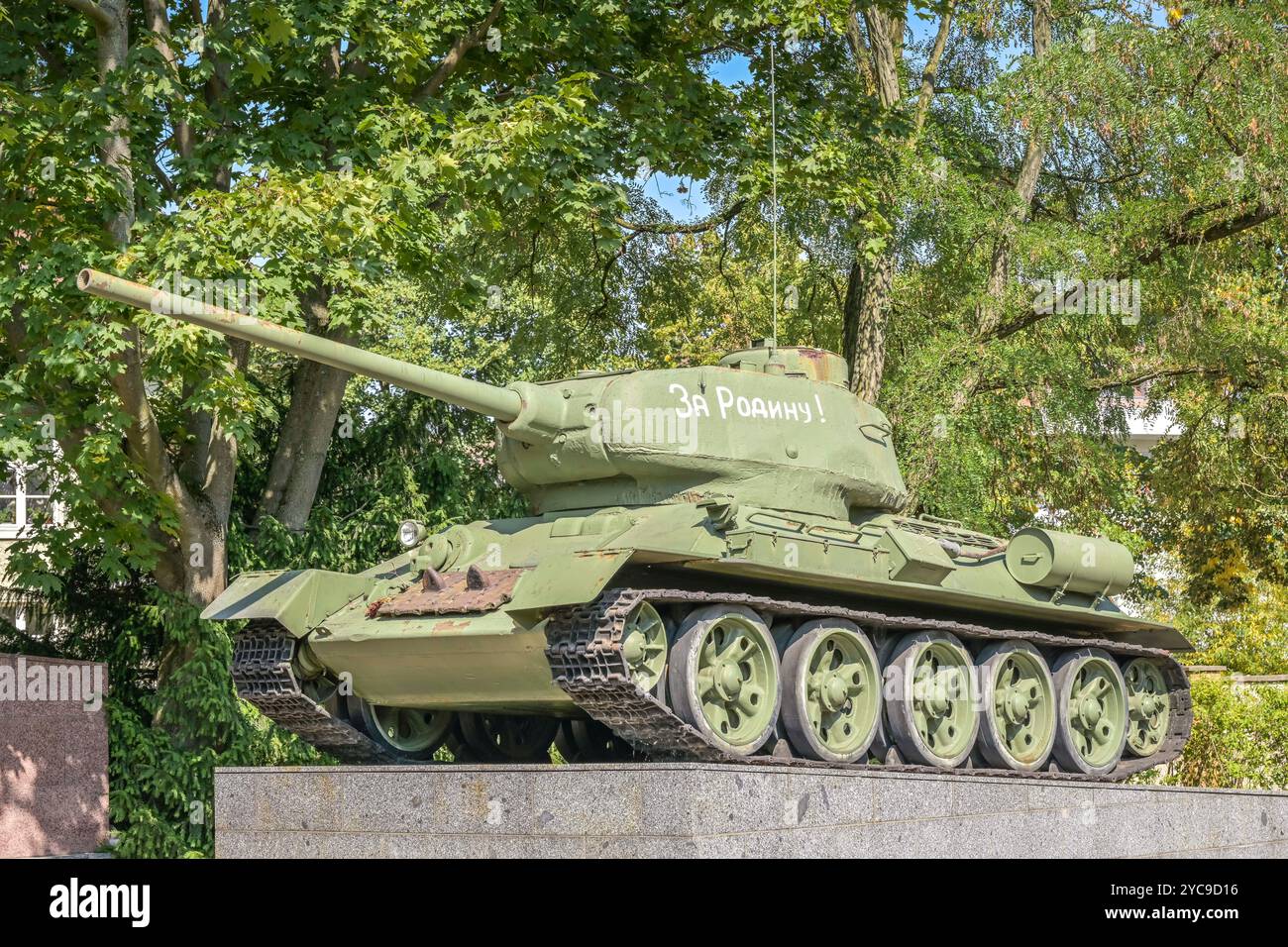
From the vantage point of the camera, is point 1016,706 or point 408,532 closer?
point 408,532

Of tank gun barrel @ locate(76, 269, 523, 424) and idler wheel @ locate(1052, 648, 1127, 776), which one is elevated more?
tank gun barrel @ locate(76, 269, 523, 424)

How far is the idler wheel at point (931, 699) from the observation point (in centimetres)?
1406

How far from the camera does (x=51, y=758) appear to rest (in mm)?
18812

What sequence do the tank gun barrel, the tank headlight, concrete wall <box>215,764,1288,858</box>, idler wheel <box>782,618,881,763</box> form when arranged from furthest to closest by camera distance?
the tank headlight < idler wheel <box>782,618,881,763</box> < the tank gun barrel < concrete wall <box>215,764,1288,858</box>

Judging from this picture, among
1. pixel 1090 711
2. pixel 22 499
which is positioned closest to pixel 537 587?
pixel 1090 711

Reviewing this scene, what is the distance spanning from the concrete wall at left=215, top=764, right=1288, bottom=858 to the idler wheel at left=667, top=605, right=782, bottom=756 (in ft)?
2.83

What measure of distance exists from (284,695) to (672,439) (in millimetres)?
3675

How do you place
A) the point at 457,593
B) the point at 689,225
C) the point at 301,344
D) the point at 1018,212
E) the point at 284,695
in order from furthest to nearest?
1. the point at 689,225
2. the point at 1018,212
3. the point at 284,695
4. the point at 457,593
5. the point at 301,344

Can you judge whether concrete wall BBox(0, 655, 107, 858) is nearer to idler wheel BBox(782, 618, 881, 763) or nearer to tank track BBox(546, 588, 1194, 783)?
tank track BBox(546, 588, 1194, 783)

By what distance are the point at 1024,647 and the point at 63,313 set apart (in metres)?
9.42

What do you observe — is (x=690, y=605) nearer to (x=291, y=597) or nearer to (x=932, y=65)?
(x=291, y=597)

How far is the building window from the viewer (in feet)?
59.2

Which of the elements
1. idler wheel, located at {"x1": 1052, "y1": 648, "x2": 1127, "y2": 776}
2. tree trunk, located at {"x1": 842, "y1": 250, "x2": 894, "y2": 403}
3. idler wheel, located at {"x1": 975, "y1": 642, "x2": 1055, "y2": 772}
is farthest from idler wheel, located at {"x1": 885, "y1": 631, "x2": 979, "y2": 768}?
tree trunk, located at {"x1": 842, "y1": 250, "x2": 894, "y2": 403}

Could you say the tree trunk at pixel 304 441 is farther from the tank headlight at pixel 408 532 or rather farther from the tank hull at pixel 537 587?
the tank headlight at pixel 408 532
